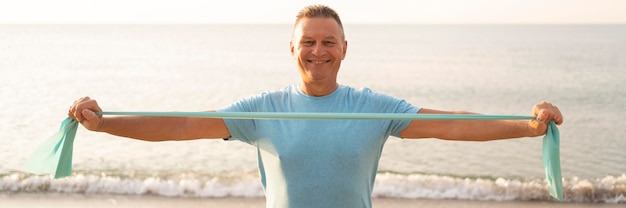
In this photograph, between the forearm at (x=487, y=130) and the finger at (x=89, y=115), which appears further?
the forearm at (x=487, y=130)

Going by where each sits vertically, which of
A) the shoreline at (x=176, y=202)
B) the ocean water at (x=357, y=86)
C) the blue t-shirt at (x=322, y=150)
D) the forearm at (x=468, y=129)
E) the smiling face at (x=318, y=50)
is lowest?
the blue t-shirt at (x=322, y=150)

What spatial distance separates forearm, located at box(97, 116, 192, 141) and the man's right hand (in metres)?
0.03

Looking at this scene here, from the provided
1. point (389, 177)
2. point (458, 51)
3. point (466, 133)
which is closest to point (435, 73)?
point (458, 51)

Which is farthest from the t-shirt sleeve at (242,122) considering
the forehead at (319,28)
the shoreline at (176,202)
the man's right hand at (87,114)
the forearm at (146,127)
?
the shoreline at (176,202)

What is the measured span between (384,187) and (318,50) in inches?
207

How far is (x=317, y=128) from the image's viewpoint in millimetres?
2510

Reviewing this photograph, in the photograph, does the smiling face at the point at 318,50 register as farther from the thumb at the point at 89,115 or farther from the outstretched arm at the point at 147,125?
the thumb at the point at 89,115

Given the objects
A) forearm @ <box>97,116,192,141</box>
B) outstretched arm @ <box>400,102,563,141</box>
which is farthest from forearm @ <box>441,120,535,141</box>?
forearm @ <box>97,116,192,141</box>

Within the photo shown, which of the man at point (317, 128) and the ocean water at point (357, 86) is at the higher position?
the ocean water at point (357, 86)

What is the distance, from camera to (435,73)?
19750mm

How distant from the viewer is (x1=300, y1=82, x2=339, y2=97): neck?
2.61 m

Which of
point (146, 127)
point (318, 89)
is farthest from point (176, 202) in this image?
point (318, 89)

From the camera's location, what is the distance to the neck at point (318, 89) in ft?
8.55

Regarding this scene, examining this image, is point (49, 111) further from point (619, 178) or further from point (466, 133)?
point (466, 133)
